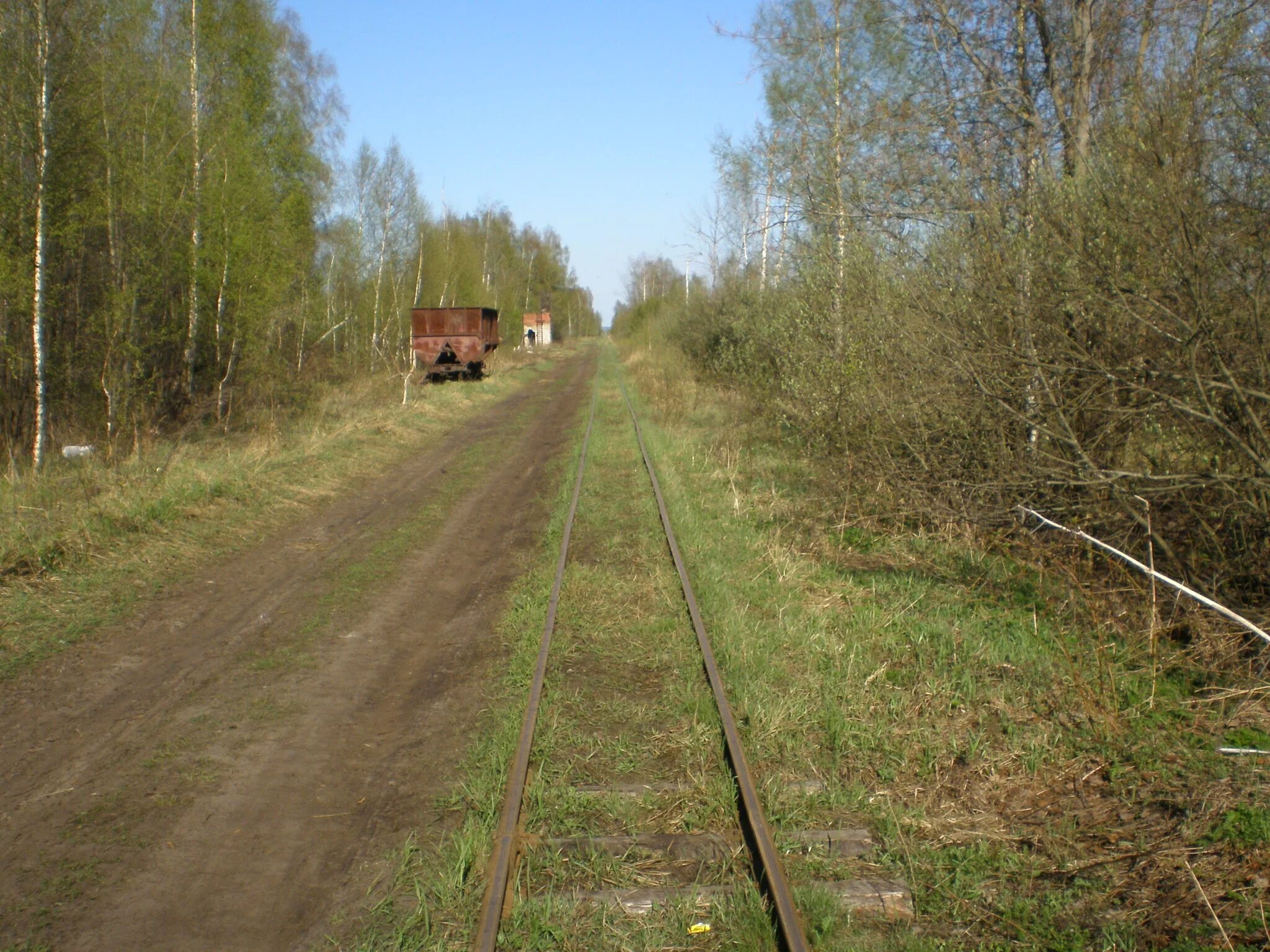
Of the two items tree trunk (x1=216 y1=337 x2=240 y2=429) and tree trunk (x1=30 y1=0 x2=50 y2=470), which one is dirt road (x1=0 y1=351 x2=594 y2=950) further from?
tree trunk (x1=216 y1=337 x2=240 y2=429)

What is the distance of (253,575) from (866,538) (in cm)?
575

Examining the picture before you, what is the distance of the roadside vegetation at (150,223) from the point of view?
1270 cm

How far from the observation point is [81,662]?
20.0 ft

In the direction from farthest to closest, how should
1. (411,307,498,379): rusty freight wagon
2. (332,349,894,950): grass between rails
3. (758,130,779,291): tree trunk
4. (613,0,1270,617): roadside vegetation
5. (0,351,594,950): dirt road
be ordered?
(411,307,498,379): rusty freight wagon < (758,130,779,291): tree trunk < (613,0,1270,617): roadside vegetation < (0,351,594,950): dirt road < (332,349,894,950): grass between rails

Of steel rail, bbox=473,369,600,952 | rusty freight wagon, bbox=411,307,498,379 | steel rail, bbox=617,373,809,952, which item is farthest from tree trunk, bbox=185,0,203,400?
steel rail, bbox=617,373,809,952

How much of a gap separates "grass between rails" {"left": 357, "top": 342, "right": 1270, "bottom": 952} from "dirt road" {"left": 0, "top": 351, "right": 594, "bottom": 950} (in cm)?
38

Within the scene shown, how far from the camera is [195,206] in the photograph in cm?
1695

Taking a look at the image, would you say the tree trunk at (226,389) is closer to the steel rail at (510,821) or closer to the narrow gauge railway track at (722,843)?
the steel rail at (510,821)

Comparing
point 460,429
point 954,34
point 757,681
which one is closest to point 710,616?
point 757,681

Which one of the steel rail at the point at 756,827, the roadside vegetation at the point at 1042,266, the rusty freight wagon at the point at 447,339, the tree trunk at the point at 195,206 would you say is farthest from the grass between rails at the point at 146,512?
the rusty freight wagon at the point at 447,339

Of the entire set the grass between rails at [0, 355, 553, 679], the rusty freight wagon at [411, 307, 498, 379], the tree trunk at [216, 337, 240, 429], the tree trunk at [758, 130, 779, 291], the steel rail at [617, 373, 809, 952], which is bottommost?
the steel rail at [617, 373, 809, 952]

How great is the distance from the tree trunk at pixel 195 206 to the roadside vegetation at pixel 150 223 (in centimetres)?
4

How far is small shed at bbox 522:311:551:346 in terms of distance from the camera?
70125mm

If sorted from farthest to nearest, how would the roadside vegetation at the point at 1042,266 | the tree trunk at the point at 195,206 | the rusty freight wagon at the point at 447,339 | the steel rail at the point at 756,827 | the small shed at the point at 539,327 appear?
the small shed at the point at 539,327
the rusty freight wagon at the point at 447,339
the tree trunk at the point at 195,206
the roadside vegetation at the point at 1042,266
the steel rail at the point at 756,827
